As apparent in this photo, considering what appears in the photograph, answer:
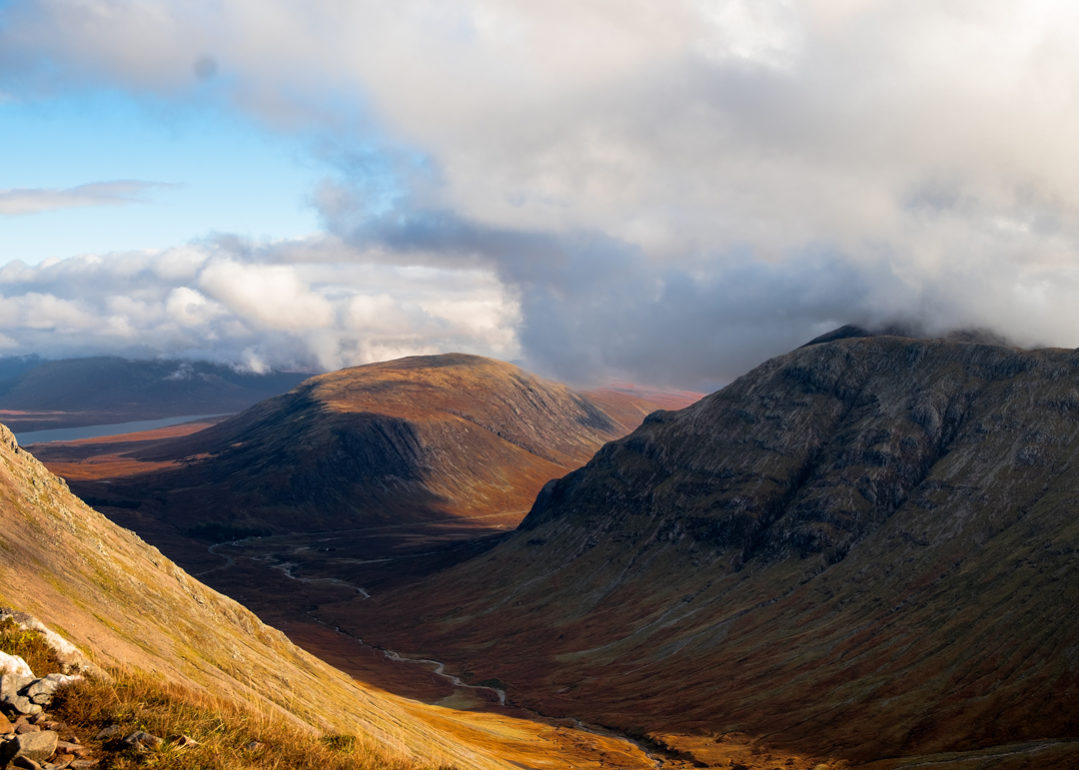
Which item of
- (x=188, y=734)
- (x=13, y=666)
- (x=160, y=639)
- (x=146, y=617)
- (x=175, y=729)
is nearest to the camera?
(x=175, y=729)

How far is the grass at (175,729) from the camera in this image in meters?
23.7

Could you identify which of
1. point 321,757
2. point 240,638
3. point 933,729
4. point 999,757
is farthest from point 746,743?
point 321,757

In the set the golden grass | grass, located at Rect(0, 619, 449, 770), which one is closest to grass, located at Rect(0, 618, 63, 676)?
grass, located at Rect(0, 619, 449, 770)

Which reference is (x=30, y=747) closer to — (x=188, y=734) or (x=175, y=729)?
(x=175, y=729)

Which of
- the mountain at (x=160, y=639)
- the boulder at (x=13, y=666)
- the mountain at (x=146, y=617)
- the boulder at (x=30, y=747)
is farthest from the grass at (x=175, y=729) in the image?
the mountain at (x=146, y=617)

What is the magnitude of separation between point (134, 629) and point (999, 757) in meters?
138

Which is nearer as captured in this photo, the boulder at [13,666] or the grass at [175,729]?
the grass at [175,729]

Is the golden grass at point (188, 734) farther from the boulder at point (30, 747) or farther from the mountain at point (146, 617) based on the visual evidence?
the mountain at point (146, 617)

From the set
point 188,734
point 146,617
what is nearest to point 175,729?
point 188,734

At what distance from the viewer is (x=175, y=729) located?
81.9ft

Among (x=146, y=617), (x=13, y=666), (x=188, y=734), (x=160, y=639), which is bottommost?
(x=160, y=639)

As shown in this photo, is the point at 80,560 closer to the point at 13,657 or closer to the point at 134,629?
the point at 134,629

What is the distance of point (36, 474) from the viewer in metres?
87.4

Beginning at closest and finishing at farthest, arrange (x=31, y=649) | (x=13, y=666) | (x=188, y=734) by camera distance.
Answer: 1. (x=188, y=734)
2. (x=13, y=666)
3. (x=31, y=649)
